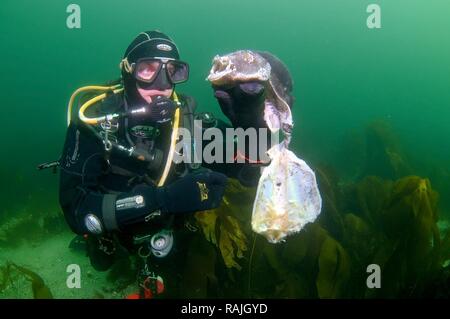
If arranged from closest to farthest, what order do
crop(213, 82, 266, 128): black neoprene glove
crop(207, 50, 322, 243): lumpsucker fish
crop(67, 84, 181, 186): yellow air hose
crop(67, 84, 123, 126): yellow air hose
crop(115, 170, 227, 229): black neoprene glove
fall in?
crop(213, 82, 266, 128): black neoprene glove
crop(207, 50, 322, 243): lumpsucker fish
crop(115, 170, 227, 229): black neoprene glove
crop(67, 84, 181, 186): yellow air hose
crop(67, 84, 123, 126): yellow air hose

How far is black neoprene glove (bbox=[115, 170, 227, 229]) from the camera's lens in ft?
7.63

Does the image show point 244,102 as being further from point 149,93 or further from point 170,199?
point 149,93

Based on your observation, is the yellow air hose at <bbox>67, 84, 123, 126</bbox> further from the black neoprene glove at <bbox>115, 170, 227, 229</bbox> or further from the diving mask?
the black neoprene glove at <bbox>115, 170, 227, 229</bbox>

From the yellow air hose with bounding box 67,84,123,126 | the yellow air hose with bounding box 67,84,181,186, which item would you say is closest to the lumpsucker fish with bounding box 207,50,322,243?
the yellow air hose with bounding box 67,84,181,186

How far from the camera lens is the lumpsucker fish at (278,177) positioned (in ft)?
7.23

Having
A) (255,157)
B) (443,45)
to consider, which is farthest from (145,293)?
(443,45)

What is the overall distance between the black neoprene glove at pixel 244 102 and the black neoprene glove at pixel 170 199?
0.46 metres

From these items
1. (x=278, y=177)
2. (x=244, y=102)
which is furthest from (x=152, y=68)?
(x=278, y=177)

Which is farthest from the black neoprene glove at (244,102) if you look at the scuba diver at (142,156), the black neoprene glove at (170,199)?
the black neoprene glove at (170,199)

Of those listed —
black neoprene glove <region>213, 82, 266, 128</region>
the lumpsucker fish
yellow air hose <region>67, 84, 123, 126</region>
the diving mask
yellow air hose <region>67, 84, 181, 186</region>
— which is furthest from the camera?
the diving mask

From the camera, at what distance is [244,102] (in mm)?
2127

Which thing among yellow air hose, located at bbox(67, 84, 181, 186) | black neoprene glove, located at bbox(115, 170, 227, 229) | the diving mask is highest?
the diving mask

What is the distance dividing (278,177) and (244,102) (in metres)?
0.57
